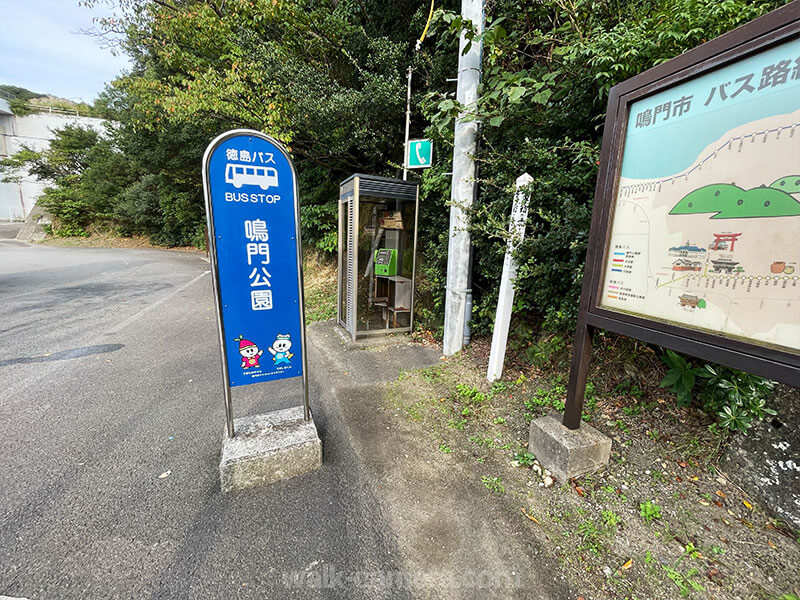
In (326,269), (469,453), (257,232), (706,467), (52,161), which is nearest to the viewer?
(257,232)

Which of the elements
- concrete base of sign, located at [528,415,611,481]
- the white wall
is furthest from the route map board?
the white wall

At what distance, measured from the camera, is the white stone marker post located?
10.3 feet

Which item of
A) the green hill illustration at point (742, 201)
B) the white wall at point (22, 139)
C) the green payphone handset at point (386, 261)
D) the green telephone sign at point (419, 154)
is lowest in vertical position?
the green payphone handset at point (386, 261)

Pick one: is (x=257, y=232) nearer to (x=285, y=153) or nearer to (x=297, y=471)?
(x=285, y=153)

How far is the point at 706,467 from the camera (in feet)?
6.98

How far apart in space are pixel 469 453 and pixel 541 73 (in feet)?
12.2

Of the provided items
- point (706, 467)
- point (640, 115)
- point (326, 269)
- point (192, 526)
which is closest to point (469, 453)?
point (706, 467)

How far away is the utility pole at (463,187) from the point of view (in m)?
3.55

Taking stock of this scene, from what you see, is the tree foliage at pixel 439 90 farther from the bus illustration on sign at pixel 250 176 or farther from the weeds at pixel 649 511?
the bus illustration on sign at pixel 250 176

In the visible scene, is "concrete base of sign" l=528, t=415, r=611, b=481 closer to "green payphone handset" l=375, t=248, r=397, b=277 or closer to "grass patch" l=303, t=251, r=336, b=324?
"green payphone handset" l=375, t=248, r=397, b=277

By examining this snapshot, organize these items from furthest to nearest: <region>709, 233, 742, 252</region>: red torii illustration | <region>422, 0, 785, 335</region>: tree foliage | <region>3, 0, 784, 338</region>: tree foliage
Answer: <region>3, 0, 784, 338</region>: tree foliage < <region>422, 0, 785, 335</region>: tree foliage < <region>709, 233, 742, 252</region>: red torii illustration

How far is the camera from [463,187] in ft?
12.6

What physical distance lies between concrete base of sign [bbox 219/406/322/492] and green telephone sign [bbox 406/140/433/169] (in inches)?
142

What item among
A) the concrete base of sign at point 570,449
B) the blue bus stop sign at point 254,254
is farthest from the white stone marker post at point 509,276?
the blue bus stop sign at point 254,254
